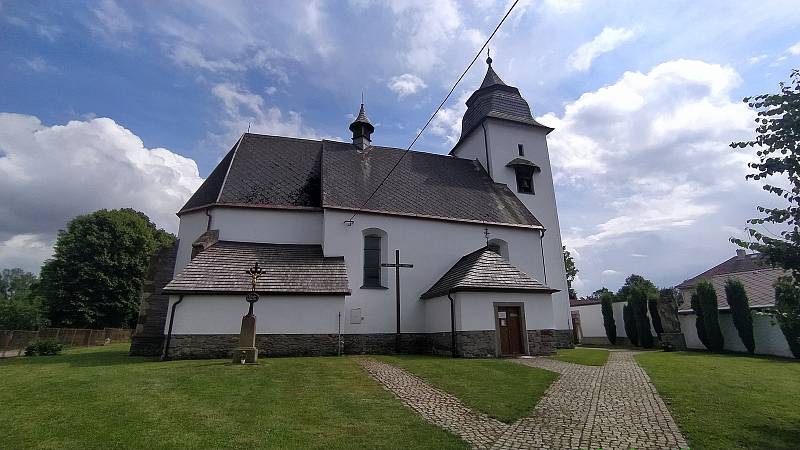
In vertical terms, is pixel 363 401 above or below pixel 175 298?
below

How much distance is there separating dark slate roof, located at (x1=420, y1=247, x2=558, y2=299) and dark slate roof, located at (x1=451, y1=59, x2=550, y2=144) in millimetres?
10717

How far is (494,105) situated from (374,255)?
43.8ft

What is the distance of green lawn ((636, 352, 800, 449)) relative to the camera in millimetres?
6082

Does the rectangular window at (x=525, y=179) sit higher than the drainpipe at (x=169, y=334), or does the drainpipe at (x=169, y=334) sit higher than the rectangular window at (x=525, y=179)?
the rectangular window at (x=525, y=179)

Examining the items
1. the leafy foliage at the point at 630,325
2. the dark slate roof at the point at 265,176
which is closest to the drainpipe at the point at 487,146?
the dark slate roof at the point at 265,176

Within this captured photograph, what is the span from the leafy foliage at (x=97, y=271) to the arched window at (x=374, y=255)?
29.8m

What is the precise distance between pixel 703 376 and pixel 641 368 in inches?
77.6

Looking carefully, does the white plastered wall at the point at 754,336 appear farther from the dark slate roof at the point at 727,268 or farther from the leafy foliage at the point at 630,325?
the dark slate roof at the point at 727,268

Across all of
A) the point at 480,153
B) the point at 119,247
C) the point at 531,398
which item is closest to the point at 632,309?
the point at 480,153

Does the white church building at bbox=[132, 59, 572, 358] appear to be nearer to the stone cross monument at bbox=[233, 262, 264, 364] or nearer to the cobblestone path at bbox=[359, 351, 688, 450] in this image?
the stone cross monument at bbox=[233, 262, 264, 364]

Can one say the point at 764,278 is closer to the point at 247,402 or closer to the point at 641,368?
the point at 641,368

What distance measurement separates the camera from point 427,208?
20812mm

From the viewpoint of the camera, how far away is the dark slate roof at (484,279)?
55.1 feet

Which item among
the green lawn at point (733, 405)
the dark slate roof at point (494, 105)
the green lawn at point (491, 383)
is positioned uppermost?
the dark slate roof at point (494, 105)
